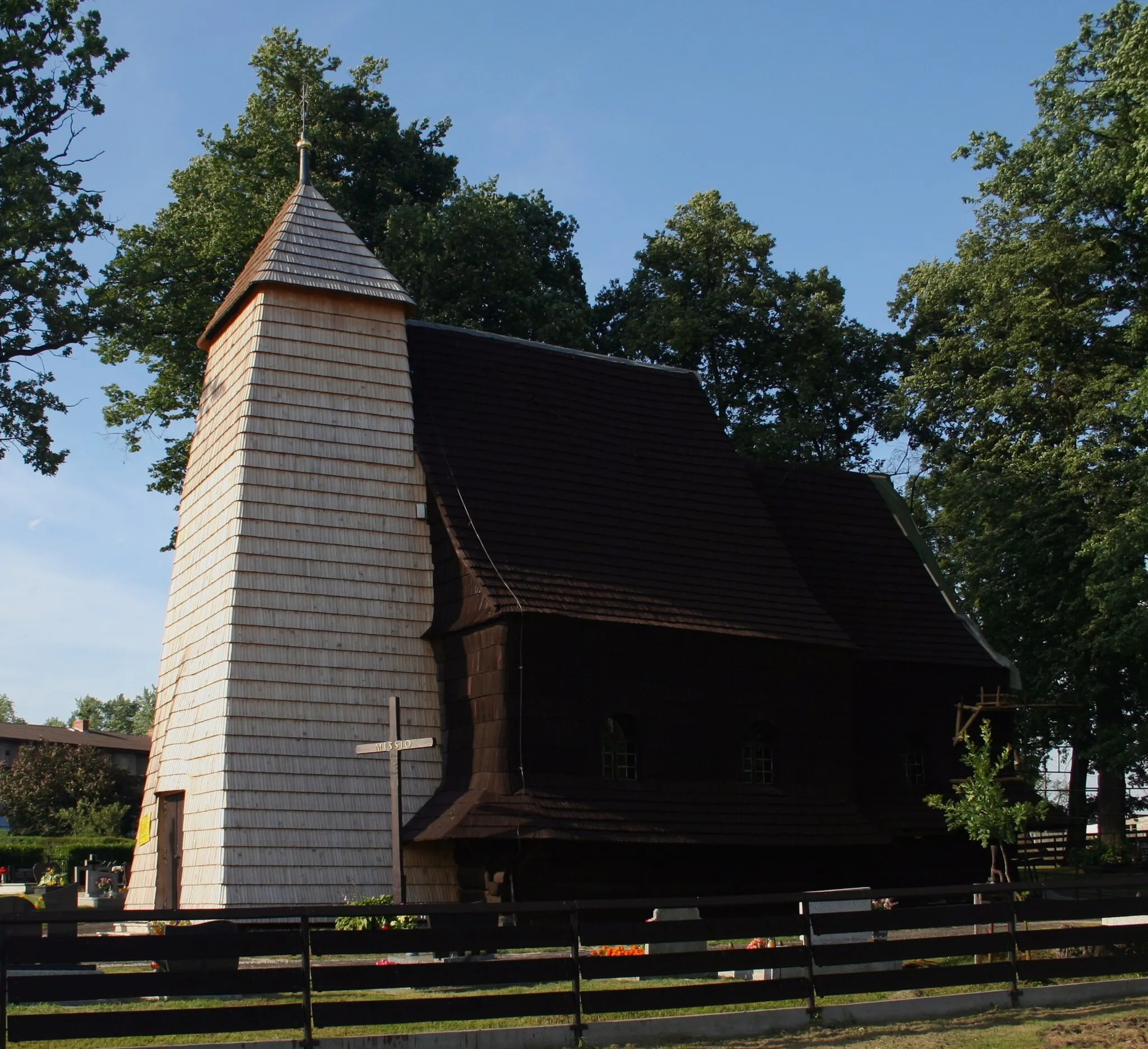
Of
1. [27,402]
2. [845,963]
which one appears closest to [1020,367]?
[27,402]

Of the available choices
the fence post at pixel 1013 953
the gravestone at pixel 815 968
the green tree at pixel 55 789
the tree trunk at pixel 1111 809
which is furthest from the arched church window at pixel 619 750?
the green tree at pixel 55 789

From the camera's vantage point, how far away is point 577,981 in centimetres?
1044

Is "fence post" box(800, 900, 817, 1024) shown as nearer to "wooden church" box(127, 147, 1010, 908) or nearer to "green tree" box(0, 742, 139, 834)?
"wooden church" box(127, 147, 1010, 908)

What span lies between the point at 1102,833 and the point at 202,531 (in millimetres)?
26711

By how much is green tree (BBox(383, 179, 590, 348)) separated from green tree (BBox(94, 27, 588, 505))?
0.13 feet

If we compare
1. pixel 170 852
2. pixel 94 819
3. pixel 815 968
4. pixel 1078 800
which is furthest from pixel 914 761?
pixel 94 819

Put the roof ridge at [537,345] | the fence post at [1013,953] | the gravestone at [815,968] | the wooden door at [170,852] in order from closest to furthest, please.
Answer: the gravestone at [815,968] → the fence post at [1013,953] → the wooden door at [170,852] → the roof ridge at [537,345]

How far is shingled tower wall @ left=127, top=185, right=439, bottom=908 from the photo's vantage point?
18594 millimetres

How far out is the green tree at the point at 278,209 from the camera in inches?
1394

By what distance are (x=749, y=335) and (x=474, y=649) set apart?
2626cm

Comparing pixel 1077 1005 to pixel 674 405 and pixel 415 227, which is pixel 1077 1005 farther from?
pixel 415 227

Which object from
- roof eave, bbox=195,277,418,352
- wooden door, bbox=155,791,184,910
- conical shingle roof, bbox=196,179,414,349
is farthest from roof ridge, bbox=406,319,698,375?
wooden door, bbox=155,791,184,910

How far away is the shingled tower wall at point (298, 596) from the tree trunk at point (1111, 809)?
23.6 m

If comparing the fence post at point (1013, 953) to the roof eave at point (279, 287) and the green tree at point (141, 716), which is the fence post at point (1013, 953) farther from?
the green tree at point (141, 716)
